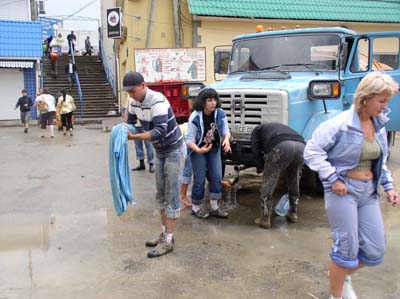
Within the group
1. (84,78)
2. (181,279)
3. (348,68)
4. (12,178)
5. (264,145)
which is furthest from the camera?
(84,78)

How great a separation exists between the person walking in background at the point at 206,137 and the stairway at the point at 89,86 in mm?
15968

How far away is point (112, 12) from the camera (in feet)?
63.5

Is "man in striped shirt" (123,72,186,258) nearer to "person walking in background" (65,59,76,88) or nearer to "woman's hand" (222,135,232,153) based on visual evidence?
"woman's hand" (222,135,232,153)

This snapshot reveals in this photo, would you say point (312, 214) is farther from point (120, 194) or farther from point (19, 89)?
point (19, 89)

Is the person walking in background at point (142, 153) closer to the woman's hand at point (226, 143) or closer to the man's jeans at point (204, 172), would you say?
the man's jeans at point (204, 172)

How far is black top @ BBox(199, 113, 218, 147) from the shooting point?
574 centimetres

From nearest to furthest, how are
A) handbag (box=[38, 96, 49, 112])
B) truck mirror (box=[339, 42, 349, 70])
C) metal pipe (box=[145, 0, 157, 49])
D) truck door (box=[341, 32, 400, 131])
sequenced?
truck mirror (box=[339, 42, 349, 70])
truck door (box=[341, 32, 400, 131])
handbag (box=[38, 96, 49, 112])
metal pipe (box=[145, 0, 157, 49])

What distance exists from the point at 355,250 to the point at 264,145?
2.43m

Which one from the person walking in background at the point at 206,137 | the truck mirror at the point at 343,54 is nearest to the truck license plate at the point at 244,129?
the person walking in background at the point at 206,137

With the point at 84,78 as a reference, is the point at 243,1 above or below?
above

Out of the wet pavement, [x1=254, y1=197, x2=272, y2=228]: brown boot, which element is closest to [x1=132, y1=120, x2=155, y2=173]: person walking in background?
the wet pavement

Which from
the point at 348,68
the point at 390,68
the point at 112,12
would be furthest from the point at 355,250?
the point at 112,12

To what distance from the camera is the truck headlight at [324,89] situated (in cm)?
579

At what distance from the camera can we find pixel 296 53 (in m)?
6.95
